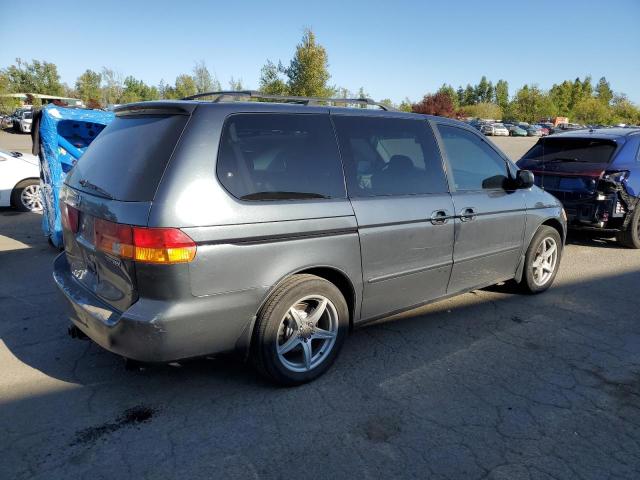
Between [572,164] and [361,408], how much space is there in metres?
5.69

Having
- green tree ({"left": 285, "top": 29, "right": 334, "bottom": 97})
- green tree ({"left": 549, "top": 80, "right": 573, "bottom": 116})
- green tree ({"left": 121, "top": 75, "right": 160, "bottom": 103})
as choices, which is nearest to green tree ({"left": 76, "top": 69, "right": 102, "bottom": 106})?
green tree ({"left": 121, "top": 75, "right": 160, "bottom": 103})

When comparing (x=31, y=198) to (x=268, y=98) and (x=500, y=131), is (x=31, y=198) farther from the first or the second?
(x=500, y=131)

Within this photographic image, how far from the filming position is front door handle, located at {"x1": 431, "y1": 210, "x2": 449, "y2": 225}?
3693 mm

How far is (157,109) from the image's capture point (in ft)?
9.78

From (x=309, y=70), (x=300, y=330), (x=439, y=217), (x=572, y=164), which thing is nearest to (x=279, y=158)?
(x=300, y=330)

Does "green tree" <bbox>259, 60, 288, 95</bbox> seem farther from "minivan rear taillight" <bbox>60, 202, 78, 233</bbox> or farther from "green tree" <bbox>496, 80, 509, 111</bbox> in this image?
"green tree" <bbox>496, 80, 509, 111</bbox>

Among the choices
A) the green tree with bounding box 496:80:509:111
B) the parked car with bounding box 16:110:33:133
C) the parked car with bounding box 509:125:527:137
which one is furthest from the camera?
the green tree with bounding box 496:80:509:111

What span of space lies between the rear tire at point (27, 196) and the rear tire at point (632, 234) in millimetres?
9656

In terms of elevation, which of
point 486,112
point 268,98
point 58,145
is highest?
point 486,112

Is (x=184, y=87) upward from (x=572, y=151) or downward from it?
upward

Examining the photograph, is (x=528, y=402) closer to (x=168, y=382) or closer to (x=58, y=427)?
(x=168, y=382)

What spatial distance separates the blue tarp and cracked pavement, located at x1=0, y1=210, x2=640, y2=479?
200 cm

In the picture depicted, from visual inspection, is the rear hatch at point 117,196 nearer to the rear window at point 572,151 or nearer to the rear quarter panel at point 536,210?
the rear quarter panel at point 536,210

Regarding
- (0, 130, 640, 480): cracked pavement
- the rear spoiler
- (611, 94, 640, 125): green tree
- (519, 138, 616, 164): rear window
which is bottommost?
(0, 130, 640, 480): cracked pavement
